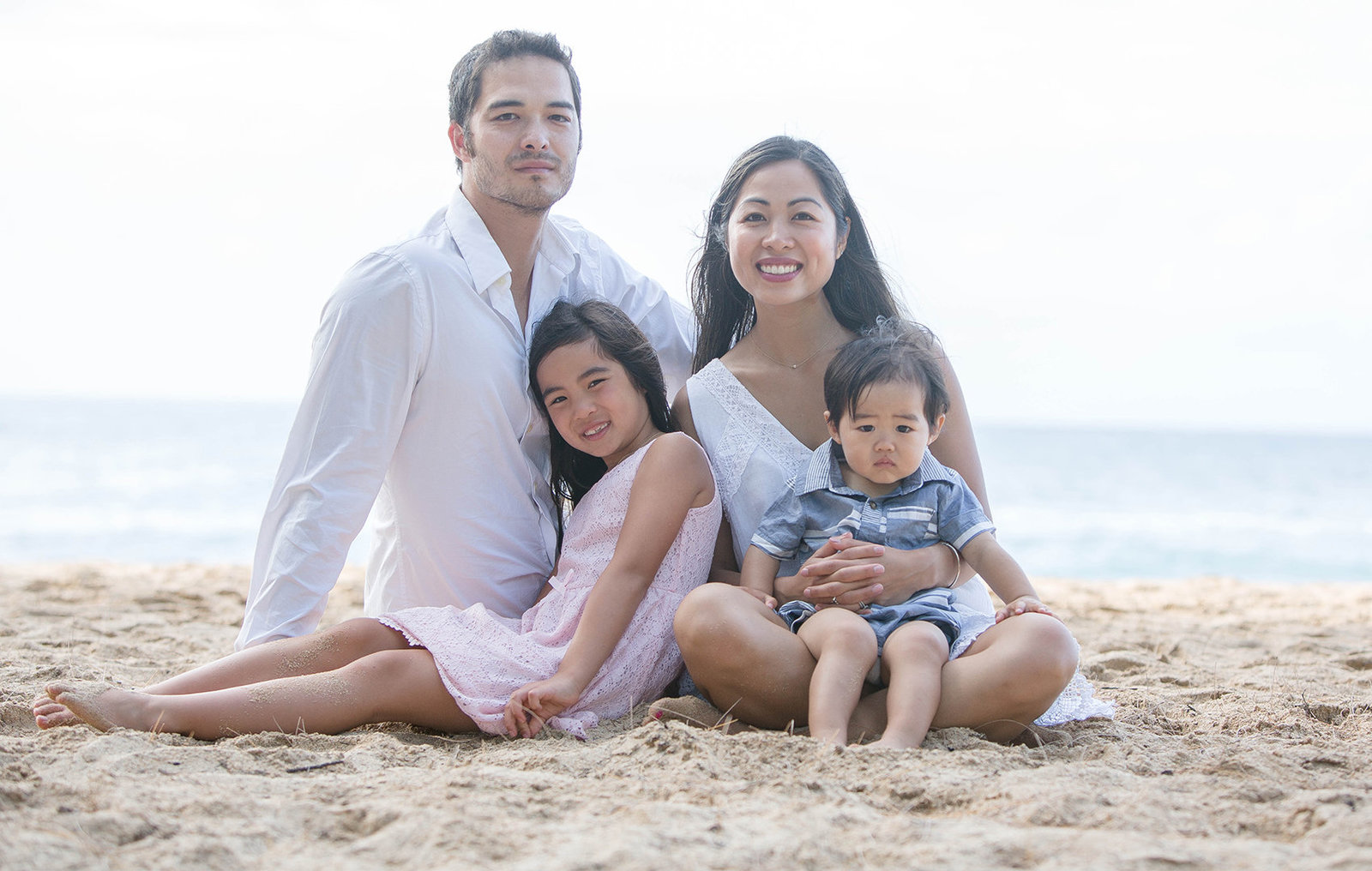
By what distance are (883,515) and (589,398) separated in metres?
0.89

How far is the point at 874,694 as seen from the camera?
2566mm

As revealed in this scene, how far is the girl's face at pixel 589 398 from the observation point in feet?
9.89

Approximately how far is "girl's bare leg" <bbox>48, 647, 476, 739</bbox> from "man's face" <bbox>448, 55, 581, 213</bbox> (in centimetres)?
152

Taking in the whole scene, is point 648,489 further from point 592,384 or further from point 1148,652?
point 1148,652

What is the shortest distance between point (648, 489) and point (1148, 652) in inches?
100

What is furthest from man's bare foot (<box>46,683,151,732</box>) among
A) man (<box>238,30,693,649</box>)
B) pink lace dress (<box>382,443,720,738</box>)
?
pink lace dress (<box>382,443,720,738</box>)

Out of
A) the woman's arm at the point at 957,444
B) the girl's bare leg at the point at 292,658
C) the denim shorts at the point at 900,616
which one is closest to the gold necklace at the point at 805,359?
the woman's arm at the point at 957,444

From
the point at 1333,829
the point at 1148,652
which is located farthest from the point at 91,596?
the point at 1333,829

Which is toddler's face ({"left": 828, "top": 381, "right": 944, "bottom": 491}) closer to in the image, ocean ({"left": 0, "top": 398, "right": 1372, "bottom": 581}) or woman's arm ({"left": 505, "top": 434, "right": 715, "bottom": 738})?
woman's arm ({"left": 505, "top": 434, "right": 715, "bottom": 738})

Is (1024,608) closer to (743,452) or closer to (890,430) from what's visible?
(890,430)

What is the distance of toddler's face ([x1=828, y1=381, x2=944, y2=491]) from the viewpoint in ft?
8.80

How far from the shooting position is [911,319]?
11.2 feet

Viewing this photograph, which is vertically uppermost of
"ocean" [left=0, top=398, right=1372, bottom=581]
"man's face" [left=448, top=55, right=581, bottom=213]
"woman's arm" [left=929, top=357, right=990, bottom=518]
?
"man's face" [left=448, top=55, right=581, bottom=213]

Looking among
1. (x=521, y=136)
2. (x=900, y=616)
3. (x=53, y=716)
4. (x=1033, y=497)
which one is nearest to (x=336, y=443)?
(x=53, y=716)
